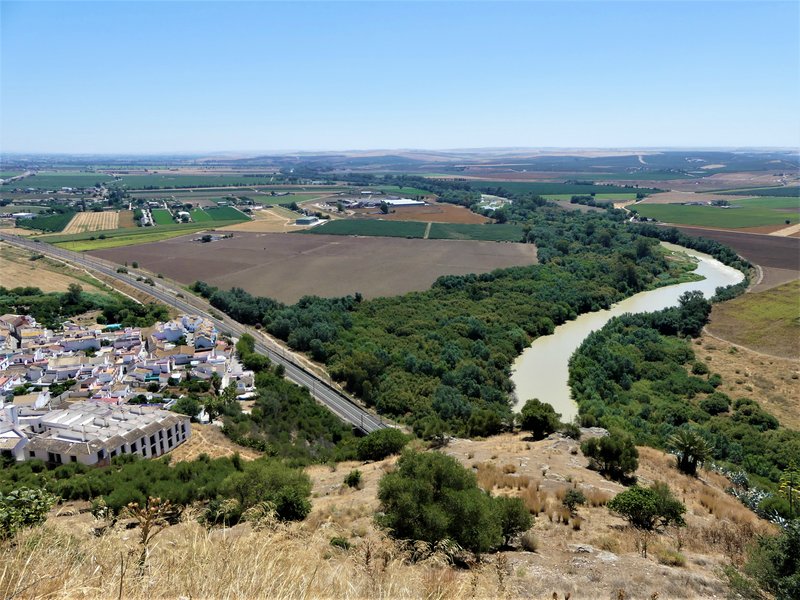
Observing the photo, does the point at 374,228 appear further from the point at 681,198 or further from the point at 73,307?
the point at 681,198

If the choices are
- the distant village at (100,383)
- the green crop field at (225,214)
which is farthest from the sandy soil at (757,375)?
the green crop field at (225,214)

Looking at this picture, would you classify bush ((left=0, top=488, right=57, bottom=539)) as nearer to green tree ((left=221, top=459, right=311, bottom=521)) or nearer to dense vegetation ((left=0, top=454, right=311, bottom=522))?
dense vegetation ((left=0, top=454, right=311, bottom=522))

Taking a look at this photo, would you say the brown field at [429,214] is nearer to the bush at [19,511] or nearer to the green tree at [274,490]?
the green tree at [274,490]

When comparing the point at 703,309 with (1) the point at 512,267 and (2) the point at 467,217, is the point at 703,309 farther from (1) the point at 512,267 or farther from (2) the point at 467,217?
(2) the point at 467,217

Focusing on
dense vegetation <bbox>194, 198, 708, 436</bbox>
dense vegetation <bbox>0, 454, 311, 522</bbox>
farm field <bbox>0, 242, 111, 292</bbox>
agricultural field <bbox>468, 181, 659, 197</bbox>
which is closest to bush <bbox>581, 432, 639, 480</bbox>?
dense vegetation <bbox>194, 198, 708, 436</bbox>

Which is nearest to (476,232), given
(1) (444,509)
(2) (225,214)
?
(2) (225,214)

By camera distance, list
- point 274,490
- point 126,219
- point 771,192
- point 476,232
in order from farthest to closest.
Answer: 1. point 771,192
2. point 126,219
3. point 476,232
4. point 274,490
